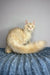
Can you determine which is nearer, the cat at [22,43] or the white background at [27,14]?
the cat at [22,43]

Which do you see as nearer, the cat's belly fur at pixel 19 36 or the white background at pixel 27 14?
the cat's belly fur at pixel 19 36

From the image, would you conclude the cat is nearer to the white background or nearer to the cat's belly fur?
the cat's belly fur

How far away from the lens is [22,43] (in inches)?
45.6

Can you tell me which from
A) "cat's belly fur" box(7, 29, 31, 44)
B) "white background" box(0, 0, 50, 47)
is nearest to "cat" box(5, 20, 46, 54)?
"cat's belly fur" box(7, 29, 31, 44)

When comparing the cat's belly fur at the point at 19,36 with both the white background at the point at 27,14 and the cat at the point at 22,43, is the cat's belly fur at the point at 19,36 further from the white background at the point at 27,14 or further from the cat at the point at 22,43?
the white background at the point at 27,14

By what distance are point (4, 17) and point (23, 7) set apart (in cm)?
28

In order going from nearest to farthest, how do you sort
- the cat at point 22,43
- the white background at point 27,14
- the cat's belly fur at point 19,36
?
the cat at point 22,43, the cat's belly fur at point 19,36, the white background at point 27,14

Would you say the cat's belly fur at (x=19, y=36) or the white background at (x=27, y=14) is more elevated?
the white background at (x=27, y=14)

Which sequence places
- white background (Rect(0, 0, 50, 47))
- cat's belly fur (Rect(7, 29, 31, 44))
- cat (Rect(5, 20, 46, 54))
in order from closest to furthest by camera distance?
cat (Rect(5, 20, 46, 54)) < cat's belly fur (Rect(7, 29, 31, 44)) < white background (Rect(0, 0, 50, 47))

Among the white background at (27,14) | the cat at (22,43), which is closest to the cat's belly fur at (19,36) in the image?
the cat at (22,43)

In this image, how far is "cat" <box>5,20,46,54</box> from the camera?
1.06 m

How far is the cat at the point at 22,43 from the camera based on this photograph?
3.48ft

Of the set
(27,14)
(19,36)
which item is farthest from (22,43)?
(27,14)

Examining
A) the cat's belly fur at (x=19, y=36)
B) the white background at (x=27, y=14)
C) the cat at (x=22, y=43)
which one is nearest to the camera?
the cat at (x=22, y=43)
